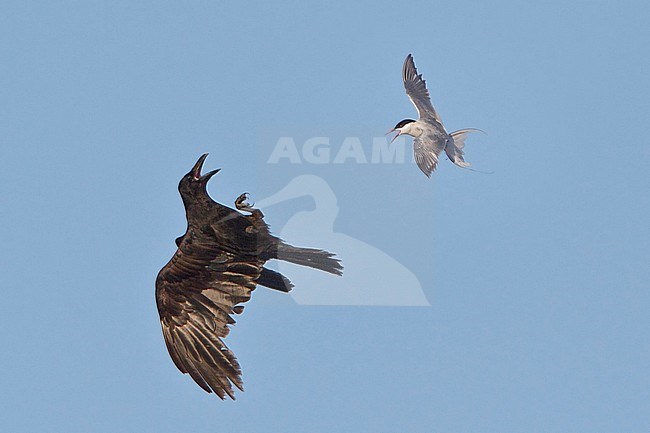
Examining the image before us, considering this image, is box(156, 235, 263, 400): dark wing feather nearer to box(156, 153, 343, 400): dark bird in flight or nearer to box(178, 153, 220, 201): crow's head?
box(156, 153, 343, 400): dark bird in flight

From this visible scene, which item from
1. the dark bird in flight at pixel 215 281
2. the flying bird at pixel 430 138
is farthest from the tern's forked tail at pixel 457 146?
the dark bird in flight at pixel 215 281

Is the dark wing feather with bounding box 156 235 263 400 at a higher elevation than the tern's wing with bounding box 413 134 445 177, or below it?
below

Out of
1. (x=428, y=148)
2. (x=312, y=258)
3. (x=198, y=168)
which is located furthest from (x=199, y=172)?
(x=428, y=148)

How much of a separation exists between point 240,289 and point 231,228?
143cm

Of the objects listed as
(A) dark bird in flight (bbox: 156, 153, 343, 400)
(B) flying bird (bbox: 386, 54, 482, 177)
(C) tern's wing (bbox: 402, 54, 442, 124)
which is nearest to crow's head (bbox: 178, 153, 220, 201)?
(A) dark bird in flight (bbox: 156, 153, 343, 400)

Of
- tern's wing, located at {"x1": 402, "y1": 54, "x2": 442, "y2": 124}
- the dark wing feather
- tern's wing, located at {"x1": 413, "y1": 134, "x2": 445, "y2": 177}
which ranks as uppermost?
tern's wing, located at {"x1": 402, "y1": 54, "x2": 442, "y2": 124}

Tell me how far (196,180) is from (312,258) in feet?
9.04

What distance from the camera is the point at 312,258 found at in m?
24.2

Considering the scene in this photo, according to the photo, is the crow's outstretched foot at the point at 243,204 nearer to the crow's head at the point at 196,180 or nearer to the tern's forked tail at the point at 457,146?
the crow's head at the point at 196,180

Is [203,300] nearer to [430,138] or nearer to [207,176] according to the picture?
[207,176]

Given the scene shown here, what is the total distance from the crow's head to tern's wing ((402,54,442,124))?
7833 millimetres

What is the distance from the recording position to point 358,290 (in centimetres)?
2547

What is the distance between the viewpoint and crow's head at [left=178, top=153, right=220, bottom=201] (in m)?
22.4

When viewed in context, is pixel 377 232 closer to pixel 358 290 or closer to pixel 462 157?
pixel 358 290
